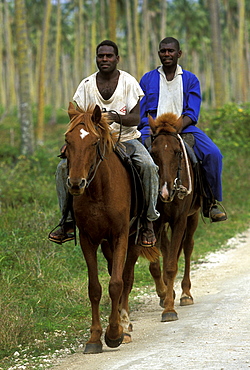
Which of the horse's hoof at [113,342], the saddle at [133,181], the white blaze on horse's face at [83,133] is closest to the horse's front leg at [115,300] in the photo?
the horse's hoof at [113,342]

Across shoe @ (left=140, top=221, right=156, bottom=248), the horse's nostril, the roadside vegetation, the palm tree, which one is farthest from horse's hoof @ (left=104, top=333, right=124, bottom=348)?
the palm tree

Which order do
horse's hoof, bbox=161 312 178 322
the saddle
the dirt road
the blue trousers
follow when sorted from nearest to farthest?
the dirt road → the saddle → horse's hoof, bbox=161 312 178 322 → the blue trousers

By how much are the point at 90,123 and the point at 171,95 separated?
3014 mm

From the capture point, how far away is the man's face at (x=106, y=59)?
6.38 m

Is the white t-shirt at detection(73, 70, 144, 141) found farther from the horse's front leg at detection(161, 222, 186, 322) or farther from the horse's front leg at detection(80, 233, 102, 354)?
the horse's front leg at detection(161, 222, 186, 322)

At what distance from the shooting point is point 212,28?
21.3 meters

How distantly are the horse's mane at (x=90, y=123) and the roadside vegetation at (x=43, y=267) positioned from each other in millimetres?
1956

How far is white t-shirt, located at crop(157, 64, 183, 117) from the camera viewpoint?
818 centimetres

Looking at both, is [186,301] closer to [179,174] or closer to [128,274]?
[128,274]

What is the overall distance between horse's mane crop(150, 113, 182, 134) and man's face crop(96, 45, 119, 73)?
128 centimetres

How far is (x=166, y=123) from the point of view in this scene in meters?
7.51

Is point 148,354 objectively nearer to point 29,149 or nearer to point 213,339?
point 213,339

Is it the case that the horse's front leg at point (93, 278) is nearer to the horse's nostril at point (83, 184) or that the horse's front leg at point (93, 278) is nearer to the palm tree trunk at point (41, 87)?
the horse's nostril at point (83, 184)

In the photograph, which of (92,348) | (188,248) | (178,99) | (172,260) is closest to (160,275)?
(172,260)
